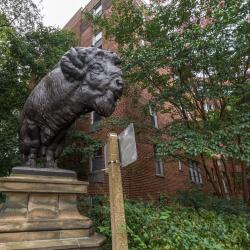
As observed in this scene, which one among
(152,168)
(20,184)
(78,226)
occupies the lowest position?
(78,226)

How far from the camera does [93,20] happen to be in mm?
10562

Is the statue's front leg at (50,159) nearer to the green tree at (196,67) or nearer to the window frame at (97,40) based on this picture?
the green tree at (196,67)

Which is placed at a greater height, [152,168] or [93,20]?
[93,20]

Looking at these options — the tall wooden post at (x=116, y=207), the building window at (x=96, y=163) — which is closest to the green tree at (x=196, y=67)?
the tall wooden post at (x=116, y=207)

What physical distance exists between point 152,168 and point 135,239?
9802 millimetres

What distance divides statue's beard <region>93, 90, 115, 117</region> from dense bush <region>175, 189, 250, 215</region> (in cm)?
504

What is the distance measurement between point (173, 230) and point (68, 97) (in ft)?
9.01

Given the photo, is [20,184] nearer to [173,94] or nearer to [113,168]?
[113,168]

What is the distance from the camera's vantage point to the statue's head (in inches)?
131

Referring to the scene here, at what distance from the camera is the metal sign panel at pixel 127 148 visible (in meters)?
2.91

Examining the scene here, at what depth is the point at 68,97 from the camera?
3.43 metres

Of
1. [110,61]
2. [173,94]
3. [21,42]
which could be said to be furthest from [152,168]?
[110,61]

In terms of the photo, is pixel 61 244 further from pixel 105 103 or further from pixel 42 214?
pixel 105 103

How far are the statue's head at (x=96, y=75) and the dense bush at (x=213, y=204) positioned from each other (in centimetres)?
508
